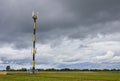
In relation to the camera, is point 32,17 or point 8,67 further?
point 8,67

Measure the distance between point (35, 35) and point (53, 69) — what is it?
60.4 metres

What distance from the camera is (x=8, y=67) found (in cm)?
17488

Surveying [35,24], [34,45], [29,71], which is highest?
[35,24]

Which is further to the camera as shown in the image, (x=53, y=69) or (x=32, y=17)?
(x=53, y=69)

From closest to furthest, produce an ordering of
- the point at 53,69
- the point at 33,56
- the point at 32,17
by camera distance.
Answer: the point at 33,56 → the point at 32,17 → the point at 53,69

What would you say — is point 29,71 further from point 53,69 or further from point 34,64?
point 53,69

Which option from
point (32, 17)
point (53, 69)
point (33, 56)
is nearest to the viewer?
point (33, 56)

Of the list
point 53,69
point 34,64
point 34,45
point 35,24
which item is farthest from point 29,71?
point 53,69

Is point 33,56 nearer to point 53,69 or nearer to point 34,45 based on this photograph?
point 34,45

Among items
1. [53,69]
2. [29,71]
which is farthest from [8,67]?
[29,71]

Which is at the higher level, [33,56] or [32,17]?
[32,17]

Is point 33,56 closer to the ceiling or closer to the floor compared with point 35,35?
closer to the floor

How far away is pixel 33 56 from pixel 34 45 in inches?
180

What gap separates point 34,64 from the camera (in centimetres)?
11681
